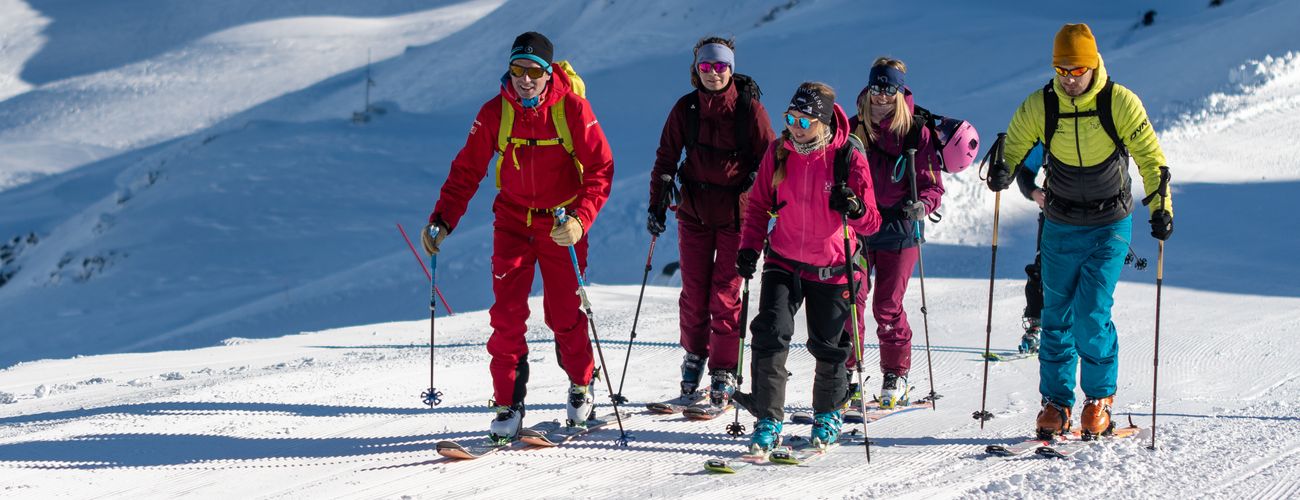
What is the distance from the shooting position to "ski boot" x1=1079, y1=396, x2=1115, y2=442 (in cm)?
634

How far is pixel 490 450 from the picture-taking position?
638 centimetres

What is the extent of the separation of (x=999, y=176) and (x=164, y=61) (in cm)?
6167

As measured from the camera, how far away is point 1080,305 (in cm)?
629

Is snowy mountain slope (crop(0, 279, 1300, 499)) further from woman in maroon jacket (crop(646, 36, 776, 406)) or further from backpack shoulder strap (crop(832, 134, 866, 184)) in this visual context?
backpack shoulder strap (crop(832, 134, 866, 184))

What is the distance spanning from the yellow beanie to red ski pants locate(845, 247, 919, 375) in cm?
159

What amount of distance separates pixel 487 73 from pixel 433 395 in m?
35.4

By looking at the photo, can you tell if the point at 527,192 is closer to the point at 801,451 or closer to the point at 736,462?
the point at 736,462

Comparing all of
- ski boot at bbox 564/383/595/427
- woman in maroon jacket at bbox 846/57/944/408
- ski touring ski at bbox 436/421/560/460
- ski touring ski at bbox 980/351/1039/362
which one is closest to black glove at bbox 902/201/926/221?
woman in maroon jacket at bbox 846/57/944/408

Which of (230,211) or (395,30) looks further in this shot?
(395,30)

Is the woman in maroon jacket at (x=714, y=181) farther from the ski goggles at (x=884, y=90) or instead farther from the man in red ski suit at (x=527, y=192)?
the man in red ski suit at (x=527, y=192)

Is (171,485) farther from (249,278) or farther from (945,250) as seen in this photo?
(249,278)

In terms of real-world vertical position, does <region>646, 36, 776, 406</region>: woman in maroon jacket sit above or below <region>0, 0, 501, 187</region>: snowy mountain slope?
below

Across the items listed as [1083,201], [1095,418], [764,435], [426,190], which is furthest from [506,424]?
[426,190]

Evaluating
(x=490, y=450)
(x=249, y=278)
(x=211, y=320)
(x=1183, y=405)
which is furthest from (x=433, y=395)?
(x=249, y=278)
